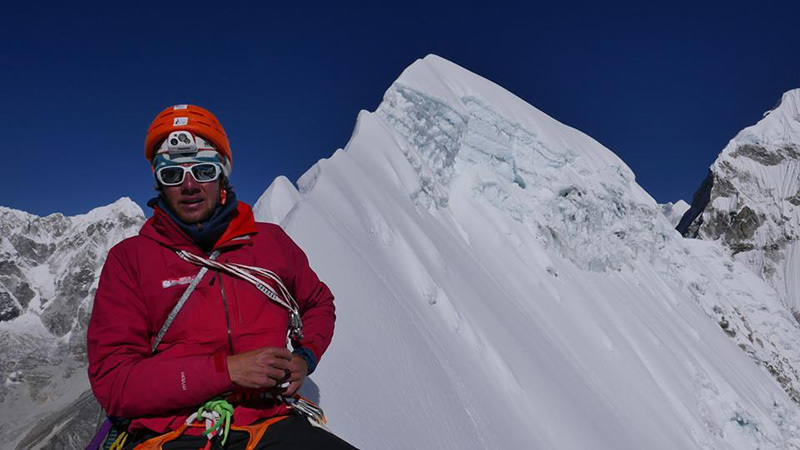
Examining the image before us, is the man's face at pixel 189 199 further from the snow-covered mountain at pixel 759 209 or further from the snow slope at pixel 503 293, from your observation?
the snow-covered mountain at pixel 759 209

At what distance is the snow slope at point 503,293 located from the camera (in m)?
6.01

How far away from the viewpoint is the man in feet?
6.23

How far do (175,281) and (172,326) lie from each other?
0.21 meters

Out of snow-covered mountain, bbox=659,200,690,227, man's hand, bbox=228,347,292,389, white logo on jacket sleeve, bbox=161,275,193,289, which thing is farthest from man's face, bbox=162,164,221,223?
snow-covered mountain, bbox=659,200,690,227

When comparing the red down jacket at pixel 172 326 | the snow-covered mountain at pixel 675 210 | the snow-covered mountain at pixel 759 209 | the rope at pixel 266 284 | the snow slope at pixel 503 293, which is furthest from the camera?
the snow-covered mountain at pixel 675 210

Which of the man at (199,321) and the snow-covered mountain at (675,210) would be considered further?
the snow-covered mountain at (675,210)

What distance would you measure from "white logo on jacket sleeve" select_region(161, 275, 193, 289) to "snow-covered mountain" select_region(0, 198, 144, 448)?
142 metres

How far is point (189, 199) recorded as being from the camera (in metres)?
2.27

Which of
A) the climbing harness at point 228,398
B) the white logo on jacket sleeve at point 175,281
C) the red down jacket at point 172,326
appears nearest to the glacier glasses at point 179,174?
the red down jacket at point 172,326

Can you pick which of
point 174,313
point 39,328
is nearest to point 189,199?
point 174,313

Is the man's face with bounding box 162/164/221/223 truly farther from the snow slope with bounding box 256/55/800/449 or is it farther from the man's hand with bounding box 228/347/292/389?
the snow slope with bounding box 256/55/800/449

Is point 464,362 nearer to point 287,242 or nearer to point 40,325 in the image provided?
point 287,242

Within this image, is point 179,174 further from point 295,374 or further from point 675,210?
point 675,210

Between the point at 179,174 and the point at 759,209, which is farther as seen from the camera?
the point at 759,209
